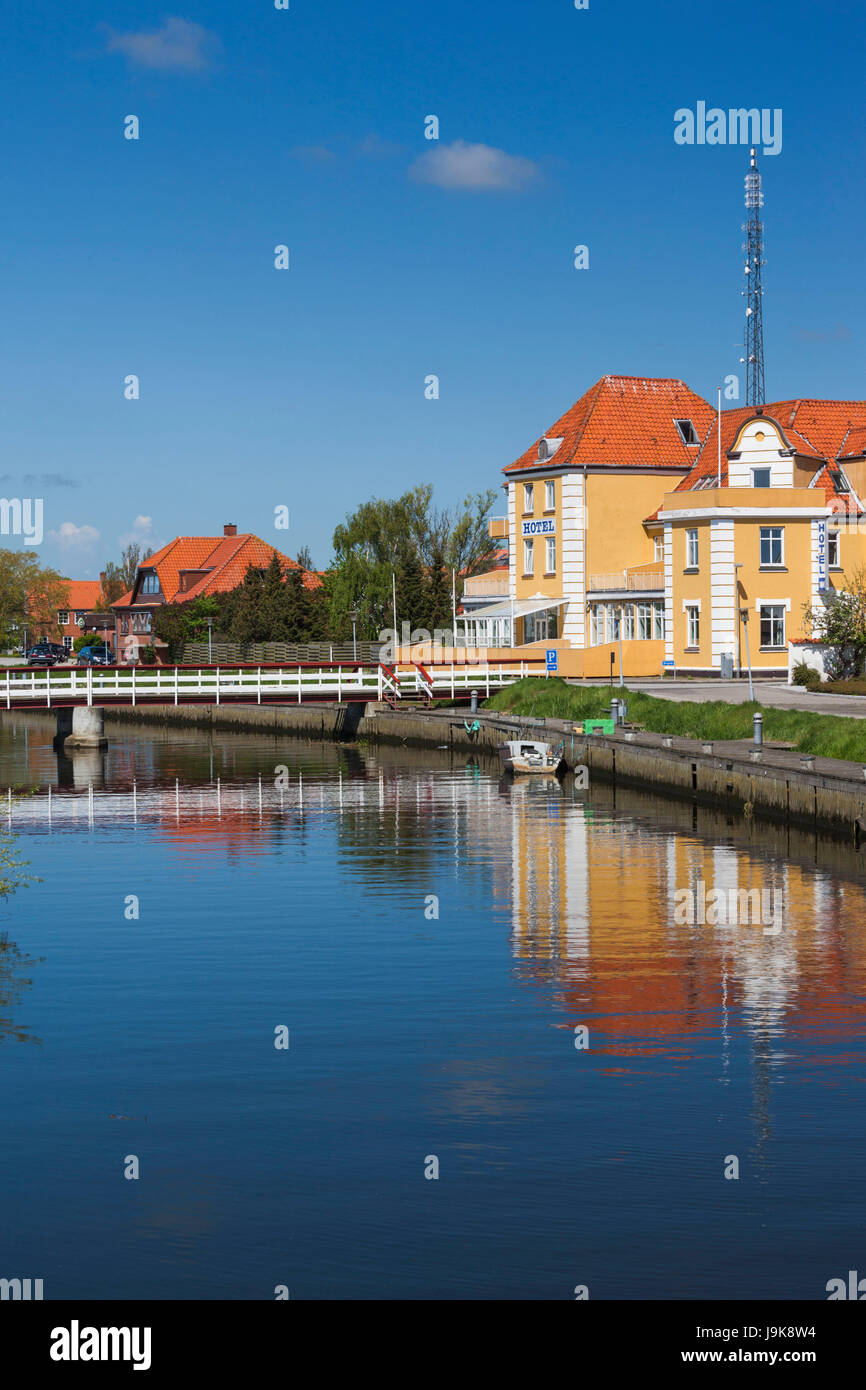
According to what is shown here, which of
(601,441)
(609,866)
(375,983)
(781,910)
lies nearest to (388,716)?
(601,441)

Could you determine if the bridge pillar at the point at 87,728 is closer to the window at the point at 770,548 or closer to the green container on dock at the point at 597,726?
the green container on dock at the point at 597,726

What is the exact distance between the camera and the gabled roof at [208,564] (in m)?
135

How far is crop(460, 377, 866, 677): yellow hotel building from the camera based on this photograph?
235 feet

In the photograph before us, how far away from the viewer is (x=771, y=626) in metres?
71.5

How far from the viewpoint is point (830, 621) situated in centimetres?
6575

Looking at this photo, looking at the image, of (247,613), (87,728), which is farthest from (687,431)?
(247,613)

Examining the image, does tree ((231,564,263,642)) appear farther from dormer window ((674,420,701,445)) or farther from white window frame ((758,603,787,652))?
white window frame ((758,603,787,652))

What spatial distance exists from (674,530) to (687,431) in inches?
447

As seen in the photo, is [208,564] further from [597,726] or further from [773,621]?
[597,726]

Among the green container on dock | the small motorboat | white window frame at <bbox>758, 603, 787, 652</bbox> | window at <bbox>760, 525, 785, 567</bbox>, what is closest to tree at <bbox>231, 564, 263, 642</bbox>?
window at <bbox>760, 525, 785, 567</bbox>

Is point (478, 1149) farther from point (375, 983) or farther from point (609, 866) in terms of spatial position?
point (609, 866)

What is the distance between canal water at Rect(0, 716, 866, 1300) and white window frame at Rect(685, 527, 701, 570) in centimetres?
3980

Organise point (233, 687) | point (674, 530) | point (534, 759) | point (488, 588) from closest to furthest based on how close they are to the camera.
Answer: point (534, 759) < point (233, 687) < point (674, 530) < point (488, 588)
